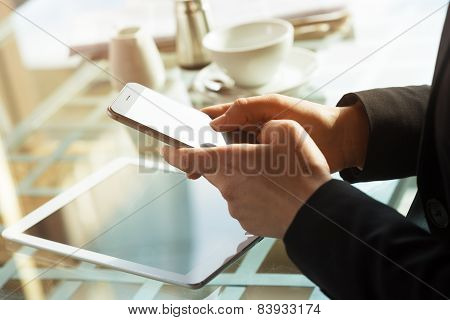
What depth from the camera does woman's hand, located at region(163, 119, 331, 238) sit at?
0.51 m

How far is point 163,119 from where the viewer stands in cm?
61

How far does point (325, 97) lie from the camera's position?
0.81 meters

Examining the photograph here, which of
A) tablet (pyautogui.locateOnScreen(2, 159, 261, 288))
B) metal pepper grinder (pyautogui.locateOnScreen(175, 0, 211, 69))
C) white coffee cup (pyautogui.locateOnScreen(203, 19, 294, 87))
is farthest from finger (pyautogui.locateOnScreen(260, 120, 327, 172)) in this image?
metal pepper grinder (pyautogui.locateOnScreen(175, 0, 211, 69))

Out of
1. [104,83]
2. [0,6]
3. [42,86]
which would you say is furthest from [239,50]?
[0,6]

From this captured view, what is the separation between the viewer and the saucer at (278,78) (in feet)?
2.69

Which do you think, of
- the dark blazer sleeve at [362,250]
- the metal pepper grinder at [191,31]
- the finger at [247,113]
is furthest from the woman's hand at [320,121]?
the metal pepper grinder at [191,31]

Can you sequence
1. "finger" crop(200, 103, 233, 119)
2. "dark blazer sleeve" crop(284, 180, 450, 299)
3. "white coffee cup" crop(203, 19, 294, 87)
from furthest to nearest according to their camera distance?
"white coffee cup" crop(203, 19, 294, 87)
"finger" crop(200, 103, 233, 119)
"dark blazer sleeve" crop(284, 180, 450, 299)

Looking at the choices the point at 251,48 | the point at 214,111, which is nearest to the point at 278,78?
the point at 251,48

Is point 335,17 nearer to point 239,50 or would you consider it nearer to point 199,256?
point 239,50

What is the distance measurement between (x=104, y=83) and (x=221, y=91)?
21 cm

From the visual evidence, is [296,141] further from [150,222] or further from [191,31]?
[191,31]

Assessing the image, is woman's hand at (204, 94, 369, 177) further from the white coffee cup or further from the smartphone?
the white coffee cup

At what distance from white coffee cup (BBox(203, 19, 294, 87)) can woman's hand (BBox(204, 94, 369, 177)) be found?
0.49ft

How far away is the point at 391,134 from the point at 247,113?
0.15 metres
